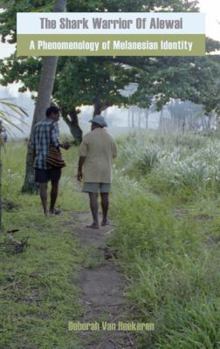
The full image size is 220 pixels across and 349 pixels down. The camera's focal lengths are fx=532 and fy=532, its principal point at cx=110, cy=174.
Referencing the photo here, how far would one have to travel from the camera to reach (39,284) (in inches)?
181

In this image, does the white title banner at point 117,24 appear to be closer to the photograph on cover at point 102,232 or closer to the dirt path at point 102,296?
the photograph on cover at point 102,232

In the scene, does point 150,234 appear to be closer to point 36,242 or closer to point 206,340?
point 36,242

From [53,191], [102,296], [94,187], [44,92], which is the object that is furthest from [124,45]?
[44,92]

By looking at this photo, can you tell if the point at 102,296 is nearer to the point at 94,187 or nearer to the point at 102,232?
the point at 102,232

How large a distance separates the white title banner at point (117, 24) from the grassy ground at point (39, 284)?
219 centimetres

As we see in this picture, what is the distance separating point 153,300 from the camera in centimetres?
412

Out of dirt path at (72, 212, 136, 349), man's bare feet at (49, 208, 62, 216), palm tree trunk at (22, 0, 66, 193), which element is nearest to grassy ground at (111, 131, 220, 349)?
dirt path at (72, 212, 136, 349)

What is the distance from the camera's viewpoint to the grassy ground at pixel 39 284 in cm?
371

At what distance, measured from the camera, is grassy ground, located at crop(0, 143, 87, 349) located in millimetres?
3715

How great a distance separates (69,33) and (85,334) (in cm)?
265

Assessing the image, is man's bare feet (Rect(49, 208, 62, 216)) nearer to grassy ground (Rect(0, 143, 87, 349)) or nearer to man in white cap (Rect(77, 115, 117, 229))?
grassy ground (Rect(0, 143, 87, 349))

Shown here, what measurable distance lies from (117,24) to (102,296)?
239 centimetres

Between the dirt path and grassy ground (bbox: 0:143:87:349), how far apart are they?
100 mm

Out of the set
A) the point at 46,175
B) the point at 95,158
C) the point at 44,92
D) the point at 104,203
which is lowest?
the point at 104,203
